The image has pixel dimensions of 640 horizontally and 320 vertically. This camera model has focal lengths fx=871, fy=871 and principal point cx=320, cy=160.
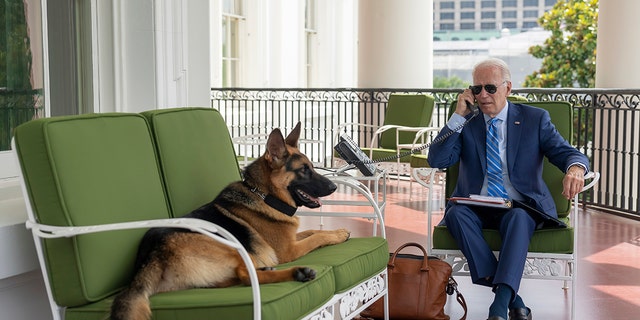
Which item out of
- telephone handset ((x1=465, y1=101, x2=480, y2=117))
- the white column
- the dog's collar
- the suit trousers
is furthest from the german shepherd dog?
the white column

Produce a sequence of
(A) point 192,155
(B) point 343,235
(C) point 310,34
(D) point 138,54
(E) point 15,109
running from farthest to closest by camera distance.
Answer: (C) point 310,34, (D) point 138,54, (E) point 15,109, (B) point 343,235, (A) point 192,155

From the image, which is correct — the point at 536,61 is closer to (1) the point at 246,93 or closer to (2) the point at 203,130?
(1) the point at 246,93

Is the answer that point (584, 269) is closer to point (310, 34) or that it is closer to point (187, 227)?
point (187, 227)

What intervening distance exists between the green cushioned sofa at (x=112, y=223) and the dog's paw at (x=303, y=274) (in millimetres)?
26

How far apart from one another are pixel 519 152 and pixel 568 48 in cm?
1452

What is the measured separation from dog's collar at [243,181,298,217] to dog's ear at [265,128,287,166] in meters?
0.11

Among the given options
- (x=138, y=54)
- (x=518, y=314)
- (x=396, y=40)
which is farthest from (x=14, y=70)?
(x=396, y=40)

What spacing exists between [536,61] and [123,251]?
154 ft

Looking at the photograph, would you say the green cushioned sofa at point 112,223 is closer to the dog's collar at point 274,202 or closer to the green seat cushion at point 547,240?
the dog's collar at point 274,202

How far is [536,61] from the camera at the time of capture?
4769 centimetres

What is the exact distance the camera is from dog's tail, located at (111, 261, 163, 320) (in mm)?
2355

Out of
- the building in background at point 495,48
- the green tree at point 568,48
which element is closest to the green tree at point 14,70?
the green tree at point 568,48

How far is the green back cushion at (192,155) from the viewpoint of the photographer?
3146mm

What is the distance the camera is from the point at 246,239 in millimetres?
2947
